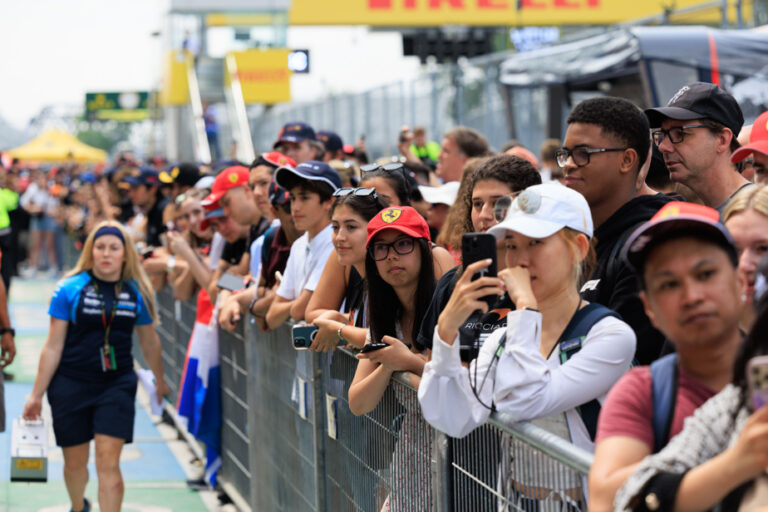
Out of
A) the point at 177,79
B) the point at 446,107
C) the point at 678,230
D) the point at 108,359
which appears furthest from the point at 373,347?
the point at 177,79

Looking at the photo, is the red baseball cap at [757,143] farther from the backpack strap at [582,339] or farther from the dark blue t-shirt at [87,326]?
the dark blue t-shirt at [87,326]

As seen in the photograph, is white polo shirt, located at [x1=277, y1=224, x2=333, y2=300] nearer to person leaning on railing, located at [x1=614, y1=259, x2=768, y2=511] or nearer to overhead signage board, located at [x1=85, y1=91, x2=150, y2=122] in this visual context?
person leaning on railing, located at [x1=614, y1=259, x2=768, y2=511]

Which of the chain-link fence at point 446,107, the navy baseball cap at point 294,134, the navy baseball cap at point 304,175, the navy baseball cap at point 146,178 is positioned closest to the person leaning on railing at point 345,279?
the navy baseball cap at point 304,175

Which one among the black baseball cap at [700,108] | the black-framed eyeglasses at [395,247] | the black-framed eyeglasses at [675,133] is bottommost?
the black-framed eyeglasses at [395,247]

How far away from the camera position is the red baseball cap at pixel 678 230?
7.68 feet

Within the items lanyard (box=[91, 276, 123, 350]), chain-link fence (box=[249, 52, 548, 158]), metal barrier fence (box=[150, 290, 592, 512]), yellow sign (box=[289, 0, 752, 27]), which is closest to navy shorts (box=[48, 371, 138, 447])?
lanyard (box=[91, 276, 123, 350])

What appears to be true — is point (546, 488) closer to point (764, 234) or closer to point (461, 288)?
point (461, 288)

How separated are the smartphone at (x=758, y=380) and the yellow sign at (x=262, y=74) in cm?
2736

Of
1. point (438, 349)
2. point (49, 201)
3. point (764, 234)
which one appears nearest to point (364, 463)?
point (438, 349)

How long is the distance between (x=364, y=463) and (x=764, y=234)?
7.35 ft

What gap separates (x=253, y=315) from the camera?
21.7 feet

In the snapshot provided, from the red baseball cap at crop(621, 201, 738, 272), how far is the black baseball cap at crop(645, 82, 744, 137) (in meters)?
1.85

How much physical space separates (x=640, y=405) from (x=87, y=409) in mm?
5207

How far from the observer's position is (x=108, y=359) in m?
6.99
